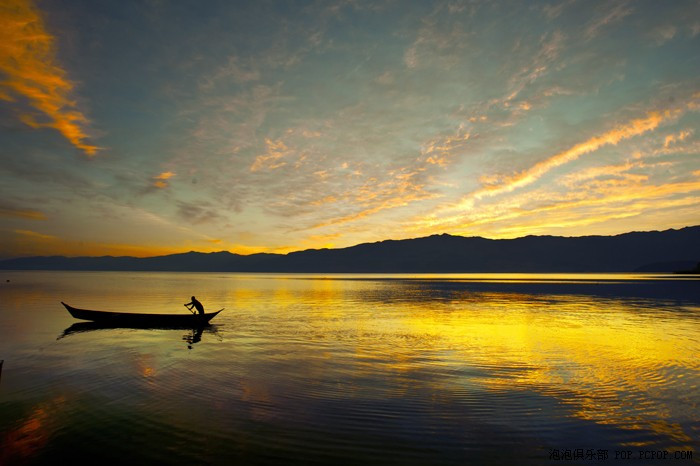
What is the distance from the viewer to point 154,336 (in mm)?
33625

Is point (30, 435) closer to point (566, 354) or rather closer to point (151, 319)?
point (566, 354)

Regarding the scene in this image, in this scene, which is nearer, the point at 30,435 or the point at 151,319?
the point at 30,435

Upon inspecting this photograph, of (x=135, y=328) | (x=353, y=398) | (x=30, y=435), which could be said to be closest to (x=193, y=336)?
(x=135, y=328)

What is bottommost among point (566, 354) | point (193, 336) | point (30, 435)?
point (566, 354)

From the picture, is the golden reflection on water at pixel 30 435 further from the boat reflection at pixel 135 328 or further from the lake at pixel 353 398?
the boat reflection at pixel 135 328

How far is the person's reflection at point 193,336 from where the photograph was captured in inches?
1208

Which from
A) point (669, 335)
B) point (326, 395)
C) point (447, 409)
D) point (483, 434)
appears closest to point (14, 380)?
point (326, 395)

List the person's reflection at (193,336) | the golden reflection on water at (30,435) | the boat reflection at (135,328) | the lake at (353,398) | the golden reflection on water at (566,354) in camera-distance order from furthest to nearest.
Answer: the boat reflection at (135,328) → the person's reflection at (193,336) → the golden reflection on water at (566,354) → the lake at (353,398) → the golden reflection on water at (30,435)

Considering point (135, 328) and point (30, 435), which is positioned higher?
point (135, 328)

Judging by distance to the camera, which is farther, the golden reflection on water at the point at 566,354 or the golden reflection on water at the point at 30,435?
the golden reflection on water at the point at 566,354

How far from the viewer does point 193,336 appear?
1334 inches

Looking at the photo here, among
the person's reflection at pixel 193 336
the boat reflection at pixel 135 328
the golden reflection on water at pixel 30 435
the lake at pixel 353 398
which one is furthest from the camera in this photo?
the boat reflection at pixel 135 328

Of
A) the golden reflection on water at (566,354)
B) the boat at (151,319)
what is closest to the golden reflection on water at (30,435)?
the golden reflection on water at (566,354)

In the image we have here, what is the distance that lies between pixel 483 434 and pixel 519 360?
12969 millimetres
